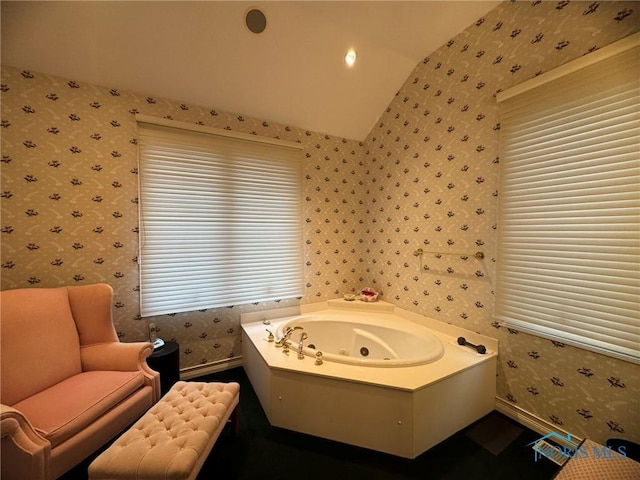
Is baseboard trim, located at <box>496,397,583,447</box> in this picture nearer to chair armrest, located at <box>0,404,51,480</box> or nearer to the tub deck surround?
the tub deck surround

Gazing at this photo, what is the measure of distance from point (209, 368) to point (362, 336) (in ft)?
4.93

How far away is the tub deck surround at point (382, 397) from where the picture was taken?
1.42 metres

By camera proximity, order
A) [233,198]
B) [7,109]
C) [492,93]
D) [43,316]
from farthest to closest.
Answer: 1. [233,198]
2. [492,93]
3. [7,109]
4. [43,316]

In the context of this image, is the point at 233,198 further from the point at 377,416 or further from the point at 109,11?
the point at 377,416

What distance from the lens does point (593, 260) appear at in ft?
4.47

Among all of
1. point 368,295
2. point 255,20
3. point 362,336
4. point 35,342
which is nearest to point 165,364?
point 35,342

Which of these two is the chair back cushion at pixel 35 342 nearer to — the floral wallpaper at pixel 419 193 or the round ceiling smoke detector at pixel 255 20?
the floral wallpaper at pixel 419 193

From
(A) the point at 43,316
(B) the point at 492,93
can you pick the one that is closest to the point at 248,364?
(A) the point at 43,316

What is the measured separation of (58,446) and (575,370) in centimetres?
278

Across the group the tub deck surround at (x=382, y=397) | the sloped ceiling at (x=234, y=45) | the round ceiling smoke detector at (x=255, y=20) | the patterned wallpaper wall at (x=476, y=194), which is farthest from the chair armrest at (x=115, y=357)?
the round ceiling smoke detector at (x=255, y=20)

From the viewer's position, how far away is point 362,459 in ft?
4.72

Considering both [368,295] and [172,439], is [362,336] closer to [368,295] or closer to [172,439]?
[368,295]

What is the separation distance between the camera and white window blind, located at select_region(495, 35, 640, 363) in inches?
49.6

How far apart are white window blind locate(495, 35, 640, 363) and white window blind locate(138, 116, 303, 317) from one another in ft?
6.26
